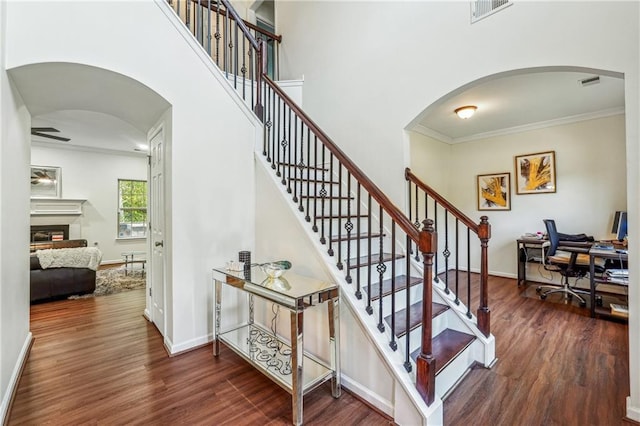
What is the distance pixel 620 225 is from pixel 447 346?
3.58m

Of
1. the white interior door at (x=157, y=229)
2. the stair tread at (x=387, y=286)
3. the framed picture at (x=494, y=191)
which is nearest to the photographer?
the stair tread at (x=387, y=286)

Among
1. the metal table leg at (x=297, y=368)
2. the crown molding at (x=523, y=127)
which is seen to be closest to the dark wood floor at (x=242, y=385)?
the metal table leg at (x=297, y=368)

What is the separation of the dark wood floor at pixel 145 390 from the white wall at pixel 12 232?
189 mm

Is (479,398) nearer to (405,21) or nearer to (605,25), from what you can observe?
(605,25)

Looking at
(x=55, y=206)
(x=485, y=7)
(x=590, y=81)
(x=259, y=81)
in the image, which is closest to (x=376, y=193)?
(x=485, y=7)

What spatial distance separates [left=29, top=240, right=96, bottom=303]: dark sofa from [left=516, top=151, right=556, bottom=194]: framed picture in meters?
7.13

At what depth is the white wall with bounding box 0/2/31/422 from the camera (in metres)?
1.76

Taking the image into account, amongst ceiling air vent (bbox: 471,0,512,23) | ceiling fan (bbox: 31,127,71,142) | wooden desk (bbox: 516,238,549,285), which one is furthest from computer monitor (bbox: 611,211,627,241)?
ceiling fan (bbox: 31,127,71,142)

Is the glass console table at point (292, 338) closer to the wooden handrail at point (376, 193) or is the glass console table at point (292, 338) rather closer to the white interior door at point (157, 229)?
the wooden handrail at point (376, 193)

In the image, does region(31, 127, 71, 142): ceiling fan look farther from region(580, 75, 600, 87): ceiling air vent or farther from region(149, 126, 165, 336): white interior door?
region(580, 75, 600, 87): ceiling air vent

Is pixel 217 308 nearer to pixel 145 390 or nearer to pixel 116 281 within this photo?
pixel 145 390

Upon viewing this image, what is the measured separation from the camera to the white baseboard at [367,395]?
1.75 m

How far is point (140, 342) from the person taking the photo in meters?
2.72

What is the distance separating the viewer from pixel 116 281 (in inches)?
194
